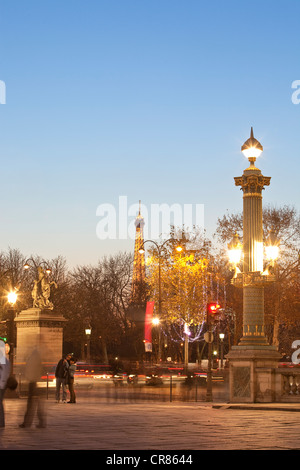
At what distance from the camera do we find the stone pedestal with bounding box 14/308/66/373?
52.3 meters

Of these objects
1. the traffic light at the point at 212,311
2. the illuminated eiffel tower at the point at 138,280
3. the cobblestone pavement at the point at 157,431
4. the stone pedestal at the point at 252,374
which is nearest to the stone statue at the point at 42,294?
the traffic light at the point at 212,311

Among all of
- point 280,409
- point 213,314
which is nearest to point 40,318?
point 213,314

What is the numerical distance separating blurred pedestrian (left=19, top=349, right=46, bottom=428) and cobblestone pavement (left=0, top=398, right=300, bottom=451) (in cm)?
36

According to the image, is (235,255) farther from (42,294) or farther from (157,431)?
(42,294)

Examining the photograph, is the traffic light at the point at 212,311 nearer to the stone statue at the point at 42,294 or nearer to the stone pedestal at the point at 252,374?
the stone pedestal at the point at 252,374

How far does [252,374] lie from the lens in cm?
2558

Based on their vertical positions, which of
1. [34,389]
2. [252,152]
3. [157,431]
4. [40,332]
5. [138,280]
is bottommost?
[157,431]

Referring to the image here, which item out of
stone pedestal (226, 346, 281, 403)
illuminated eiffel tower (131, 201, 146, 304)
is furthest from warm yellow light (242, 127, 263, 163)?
illuminated eiffel tower (131, 201, 146, 304)

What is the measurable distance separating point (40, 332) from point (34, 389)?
117ft

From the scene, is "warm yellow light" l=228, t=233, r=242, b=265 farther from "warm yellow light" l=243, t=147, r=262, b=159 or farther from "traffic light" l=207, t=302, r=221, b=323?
"traffic light" l=207, t=302, r=221, b=323

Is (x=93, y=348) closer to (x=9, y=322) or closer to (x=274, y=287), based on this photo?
(x=274, y=287)

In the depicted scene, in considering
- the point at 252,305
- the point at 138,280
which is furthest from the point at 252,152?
the point at 138,280

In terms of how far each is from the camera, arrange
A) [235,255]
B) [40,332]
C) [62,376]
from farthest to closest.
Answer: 1. [40,332]
2. [62,376]
3. [235,255]
